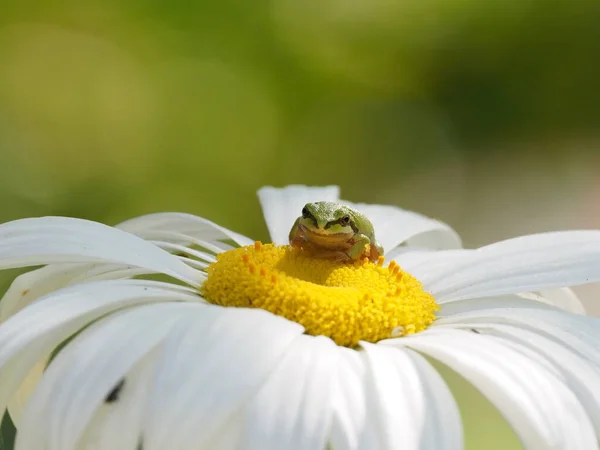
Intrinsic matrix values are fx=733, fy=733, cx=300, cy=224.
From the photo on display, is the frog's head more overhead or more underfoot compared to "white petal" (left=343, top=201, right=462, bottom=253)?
more underfoot

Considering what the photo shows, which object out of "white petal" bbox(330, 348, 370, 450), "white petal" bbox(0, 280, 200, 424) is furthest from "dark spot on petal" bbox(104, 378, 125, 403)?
"white petal" bbox(330, 348, 370, 450)

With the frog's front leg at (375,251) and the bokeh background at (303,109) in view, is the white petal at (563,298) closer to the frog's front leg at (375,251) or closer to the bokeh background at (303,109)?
the frog's front leg at (375,251)

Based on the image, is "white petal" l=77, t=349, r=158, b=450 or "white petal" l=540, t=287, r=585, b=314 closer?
"white petal" l=77, t=349, r=158, b=450

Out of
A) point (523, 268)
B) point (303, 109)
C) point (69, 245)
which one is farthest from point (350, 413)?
point (303, 109)

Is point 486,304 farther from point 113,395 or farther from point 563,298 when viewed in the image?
point 113,395

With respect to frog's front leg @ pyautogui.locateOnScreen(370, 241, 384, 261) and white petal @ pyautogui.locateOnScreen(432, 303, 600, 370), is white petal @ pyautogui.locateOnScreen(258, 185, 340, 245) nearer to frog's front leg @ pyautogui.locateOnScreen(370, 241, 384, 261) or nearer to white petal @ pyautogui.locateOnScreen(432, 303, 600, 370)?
frog's front leg @ pyautogui.locateOnScreen(370, 241, 384, 261)

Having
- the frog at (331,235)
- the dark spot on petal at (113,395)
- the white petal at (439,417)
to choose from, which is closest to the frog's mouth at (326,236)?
the frog at (331,235)
